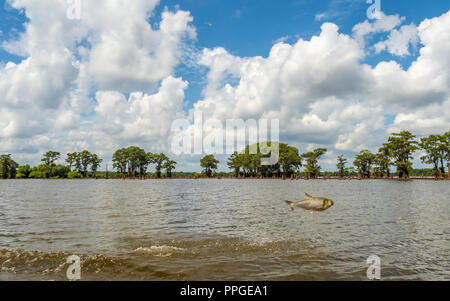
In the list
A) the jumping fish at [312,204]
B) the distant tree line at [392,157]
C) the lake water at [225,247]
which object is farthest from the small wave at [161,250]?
the distant tree line at [392,157]

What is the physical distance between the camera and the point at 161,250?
12977 millimetres

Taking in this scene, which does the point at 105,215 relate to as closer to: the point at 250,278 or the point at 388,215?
the point at 250,278

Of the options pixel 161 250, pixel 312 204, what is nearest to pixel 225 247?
pixel 161 250

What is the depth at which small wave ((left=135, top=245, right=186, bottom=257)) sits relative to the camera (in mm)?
12422

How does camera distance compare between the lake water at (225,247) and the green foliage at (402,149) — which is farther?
the green foliage at (402,149)

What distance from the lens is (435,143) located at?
13250cm

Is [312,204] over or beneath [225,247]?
over

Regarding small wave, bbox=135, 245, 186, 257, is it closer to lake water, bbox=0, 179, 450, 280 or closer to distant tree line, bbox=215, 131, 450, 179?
lake water, bbox=0, 179, 450, 280

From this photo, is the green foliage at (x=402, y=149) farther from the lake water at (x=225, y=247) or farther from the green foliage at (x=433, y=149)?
the lake water at (x=225, y=247)

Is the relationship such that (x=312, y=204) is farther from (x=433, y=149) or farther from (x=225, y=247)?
(x=433, y=149)

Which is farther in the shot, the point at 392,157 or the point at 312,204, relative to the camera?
the point at 392,157

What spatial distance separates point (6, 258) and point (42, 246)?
1832 mm

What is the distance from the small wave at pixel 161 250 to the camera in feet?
40.8

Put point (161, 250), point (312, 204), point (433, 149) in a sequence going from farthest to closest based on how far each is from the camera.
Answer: point (433, 149) → point (161, 250) → point (312, 204)
